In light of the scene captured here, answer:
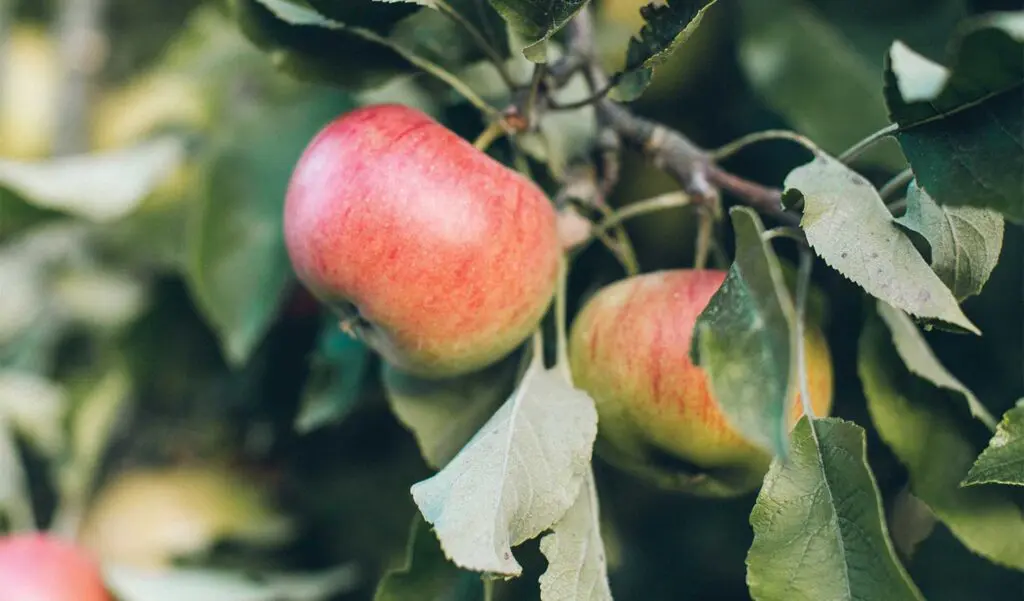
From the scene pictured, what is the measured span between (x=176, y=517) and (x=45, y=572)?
6.9 inches

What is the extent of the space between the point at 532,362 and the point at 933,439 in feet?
0.81

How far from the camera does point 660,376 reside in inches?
20.2

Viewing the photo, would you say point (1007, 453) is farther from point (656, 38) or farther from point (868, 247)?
point (656, 38)

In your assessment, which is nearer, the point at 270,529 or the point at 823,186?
the point at 823,186

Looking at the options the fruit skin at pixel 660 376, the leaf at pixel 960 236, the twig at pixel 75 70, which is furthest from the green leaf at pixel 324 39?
the twig at pixel 75 70

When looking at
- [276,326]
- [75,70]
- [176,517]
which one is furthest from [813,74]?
[75,70]

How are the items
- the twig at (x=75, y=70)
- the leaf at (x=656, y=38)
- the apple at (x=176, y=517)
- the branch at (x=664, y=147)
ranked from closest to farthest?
the leaf at (x=656, y=38) → the branch at (x=664, y=147) → the apple at (x=176, y=517) → the twig at (x=75, y=70)

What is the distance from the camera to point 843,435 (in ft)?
1.54

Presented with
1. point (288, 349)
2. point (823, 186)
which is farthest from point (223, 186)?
point (823, 186)

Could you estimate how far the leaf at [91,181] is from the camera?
77cm

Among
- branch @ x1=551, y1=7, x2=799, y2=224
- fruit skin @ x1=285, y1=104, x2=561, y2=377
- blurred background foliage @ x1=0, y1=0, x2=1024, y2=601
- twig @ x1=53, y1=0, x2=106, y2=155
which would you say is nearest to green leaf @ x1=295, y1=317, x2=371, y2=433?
blurred background foliage @ x1=0, y1=0, x2=1024, y2=601

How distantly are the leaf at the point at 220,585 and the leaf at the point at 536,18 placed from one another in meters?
0.48

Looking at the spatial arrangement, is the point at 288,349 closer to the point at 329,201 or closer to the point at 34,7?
the point at 329,201

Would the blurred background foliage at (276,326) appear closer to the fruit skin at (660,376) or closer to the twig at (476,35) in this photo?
the twig at (476,35)
